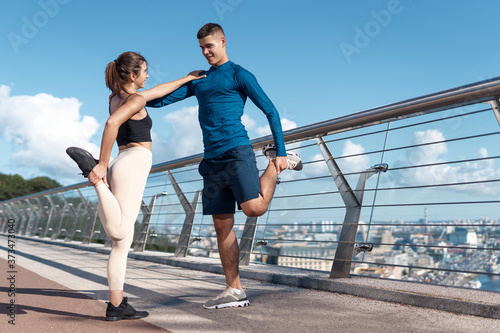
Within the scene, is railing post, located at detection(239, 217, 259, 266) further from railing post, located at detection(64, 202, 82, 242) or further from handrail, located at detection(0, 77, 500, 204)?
railing post, located at detection(64, 202, 82, 242)

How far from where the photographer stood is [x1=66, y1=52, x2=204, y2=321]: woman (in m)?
2.55

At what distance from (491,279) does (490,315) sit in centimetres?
40

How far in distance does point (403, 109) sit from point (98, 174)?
1.96 m

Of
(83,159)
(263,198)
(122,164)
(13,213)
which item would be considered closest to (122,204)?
(122,164)

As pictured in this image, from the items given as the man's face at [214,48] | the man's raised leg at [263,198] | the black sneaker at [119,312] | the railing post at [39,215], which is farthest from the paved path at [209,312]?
the railing post at [39,215]

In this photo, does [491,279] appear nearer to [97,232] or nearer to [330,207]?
[330,207]

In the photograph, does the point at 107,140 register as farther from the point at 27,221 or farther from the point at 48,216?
the point at 27,221

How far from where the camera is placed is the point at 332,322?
8.18ft

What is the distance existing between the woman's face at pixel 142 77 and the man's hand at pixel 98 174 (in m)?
0.61

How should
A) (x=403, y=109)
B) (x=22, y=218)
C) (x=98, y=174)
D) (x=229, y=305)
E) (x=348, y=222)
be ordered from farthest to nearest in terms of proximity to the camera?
1. (x=22, y=218)
2. (x=348, y=222)
3. (x=403, y=109)
4. (x=229, y=305)
5. (x=98, y=174)

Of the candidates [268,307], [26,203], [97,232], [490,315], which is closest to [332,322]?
[268,307]

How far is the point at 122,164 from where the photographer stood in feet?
8.89

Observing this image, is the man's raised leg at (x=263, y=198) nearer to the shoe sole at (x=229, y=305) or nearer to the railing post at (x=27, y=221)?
the shoe sole at (x=229, y=305)

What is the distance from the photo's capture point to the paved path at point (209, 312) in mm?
2408
